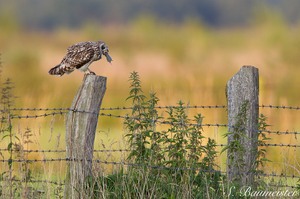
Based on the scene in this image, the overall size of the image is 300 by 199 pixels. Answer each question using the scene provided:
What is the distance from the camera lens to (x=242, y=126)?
29.3 ft

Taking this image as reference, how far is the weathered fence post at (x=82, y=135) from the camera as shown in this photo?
873cm

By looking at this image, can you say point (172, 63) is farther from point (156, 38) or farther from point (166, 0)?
point (166, 0)

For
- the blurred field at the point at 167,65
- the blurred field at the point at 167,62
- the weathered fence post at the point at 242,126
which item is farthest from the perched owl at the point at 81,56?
Answer: the blurred field at the point at 167,62

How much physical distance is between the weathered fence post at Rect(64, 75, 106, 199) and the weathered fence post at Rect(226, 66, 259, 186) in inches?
54.0

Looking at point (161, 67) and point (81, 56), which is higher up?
point (161, 67)

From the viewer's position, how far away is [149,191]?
8719 millimetres

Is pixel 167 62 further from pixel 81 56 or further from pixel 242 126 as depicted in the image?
pixel 242 126

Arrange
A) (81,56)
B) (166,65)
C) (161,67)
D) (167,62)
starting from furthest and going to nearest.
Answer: (167,62) < (166,65) < (161,67) < (81,56)

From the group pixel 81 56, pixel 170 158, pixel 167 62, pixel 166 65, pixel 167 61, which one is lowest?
pixel 170 158

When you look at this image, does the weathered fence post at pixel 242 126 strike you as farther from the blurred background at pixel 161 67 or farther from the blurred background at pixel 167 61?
the blurred background at pixel 167 61

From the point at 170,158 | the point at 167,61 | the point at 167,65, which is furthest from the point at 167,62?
the point at 170,158

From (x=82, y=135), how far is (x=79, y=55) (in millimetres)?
1992

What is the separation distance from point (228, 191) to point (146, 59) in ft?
92.2

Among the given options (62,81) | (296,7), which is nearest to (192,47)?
(62,81)
